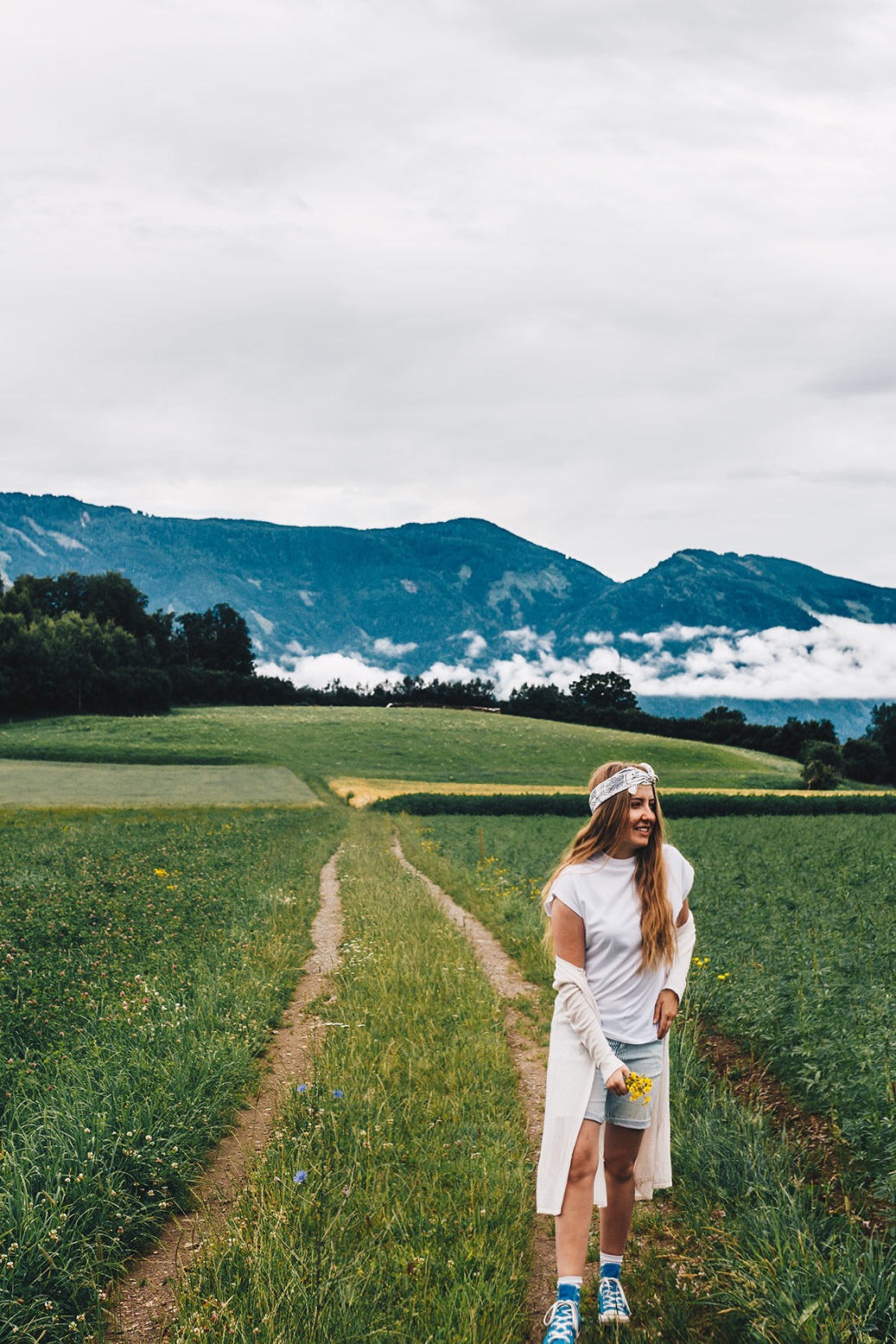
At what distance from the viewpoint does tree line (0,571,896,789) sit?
3730 inches

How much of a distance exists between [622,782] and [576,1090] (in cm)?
159

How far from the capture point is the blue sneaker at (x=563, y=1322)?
4133mm

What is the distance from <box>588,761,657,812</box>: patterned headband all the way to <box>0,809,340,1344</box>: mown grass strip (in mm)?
3392

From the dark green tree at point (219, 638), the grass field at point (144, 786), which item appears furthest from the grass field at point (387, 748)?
the dark green tree at point (219, 638)

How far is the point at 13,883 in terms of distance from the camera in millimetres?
16906

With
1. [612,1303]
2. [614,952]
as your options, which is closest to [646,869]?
[614,952]

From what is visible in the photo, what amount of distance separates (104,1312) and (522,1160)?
271 cm

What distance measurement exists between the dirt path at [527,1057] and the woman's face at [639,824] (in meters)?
2.38

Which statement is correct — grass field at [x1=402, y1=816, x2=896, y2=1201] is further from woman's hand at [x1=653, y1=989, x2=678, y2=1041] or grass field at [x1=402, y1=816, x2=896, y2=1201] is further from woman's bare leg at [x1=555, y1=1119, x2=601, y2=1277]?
woman's bare leg at [x1=555, y1=1119, x2=601, y2=1277]

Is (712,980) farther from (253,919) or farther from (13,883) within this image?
(13,883)

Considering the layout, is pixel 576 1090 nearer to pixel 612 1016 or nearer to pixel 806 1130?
pixel 612 1016

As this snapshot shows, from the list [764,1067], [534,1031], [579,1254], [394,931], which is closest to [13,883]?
[394,931]

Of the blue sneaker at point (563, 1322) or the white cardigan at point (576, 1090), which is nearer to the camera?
the blue sneaker at point (563, 1322)

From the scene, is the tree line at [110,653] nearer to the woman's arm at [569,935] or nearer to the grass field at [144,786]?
the grass field at [144,786]
